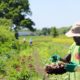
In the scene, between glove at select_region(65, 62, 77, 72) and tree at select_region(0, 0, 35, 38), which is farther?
tree at select_region(0, 0, 35, 38)

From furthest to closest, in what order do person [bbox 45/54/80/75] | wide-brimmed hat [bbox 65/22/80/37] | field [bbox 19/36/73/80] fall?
field [bbox 19/36/73/80], person [bbox 45/54/80/75], wide-brimmed hat [bbox 65/22/80/37]

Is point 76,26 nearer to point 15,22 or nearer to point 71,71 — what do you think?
point 71,71

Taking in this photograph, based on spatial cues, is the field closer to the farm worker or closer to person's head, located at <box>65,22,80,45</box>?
the farm worker

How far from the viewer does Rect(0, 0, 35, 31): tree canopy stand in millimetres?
60188

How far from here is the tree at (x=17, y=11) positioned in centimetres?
6019

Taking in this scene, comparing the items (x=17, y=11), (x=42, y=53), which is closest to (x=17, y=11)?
(x=17, y=11)

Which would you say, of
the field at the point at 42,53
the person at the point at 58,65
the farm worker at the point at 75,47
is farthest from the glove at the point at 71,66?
the field at the point at 42,53

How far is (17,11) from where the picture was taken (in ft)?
200

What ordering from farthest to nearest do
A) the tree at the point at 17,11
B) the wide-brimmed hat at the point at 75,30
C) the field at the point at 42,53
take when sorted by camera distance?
1. the tree at the point at 17,11
2. the field at the point at 42,53
3. the wide-brimmed hat at the point at 75,30

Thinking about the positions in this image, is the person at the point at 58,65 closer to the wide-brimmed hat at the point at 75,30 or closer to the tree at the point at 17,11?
the wide-brimmed hat at the point at 75,30

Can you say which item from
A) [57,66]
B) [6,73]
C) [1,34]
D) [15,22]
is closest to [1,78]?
[6,73]

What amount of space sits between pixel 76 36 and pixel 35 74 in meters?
8.73

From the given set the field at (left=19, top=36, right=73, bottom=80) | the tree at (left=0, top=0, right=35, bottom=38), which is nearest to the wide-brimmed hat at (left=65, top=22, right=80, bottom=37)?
the field at (left=19, top=36, right=73, bottom=80)

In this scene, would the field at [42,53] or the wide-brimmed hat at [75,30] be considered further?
the field at [42,53]
